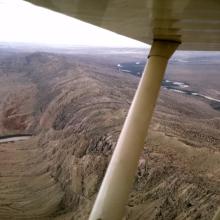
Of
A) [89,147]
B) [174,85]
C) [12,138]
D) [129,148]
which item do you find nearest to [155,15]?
[129,148]

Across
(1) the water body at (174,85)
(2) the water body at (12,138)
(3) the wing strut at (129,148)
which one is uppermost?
(1) the water body at (174,85)

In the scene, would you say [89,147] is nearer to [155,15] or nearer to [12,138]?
[12,138]

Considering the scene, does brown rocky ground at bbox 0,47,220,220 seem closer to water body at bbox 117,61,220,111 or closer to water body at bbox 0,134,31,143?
water body at bbox 0,134,31,143

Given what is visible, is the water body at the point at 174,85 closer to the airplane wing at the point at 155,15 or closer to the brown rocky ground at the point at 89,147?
the brown rocky ground at the point at 89,147

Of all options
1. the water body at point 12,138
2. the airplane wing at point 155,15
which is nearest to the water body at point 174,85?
the water body at point 12,138

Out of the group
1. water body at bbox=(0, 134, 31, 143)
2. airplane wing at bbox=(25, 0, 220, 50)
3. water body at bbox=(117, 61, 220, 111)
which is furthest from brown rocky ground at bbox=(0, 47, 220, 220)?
airplane wing at bbox=(25, 0, 220, 50)

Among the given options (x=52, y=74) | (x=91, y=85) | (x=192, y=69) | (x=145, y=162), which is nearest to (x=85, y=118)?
(x=91, y=85)
